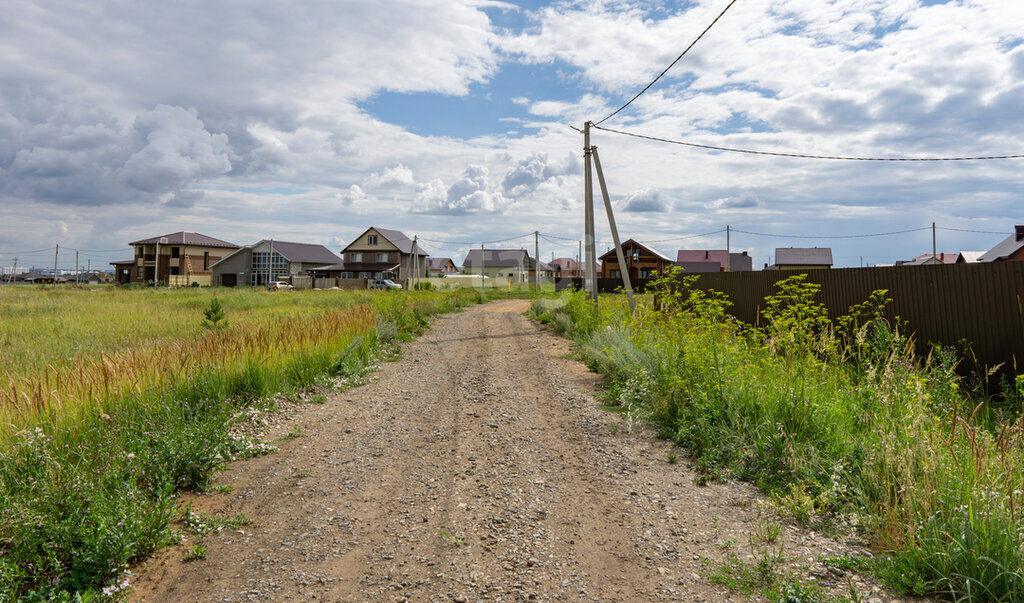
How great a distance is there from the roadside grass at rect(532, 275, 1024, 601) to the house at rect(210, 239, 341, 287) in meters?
64.7

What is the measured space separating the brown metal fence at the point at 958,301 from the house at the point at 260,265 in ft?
210

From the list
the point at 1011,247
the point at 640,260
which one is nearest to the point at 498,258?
the point at 640,260

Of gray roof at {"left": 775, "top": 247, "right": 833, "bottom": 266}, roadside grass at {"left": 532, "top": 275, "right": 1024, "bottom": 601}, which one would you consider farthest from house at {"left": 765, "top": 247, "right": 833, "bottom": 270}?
roadside grass at {"left": 532, "top": 275, "right": 1024, "bottom": 601}

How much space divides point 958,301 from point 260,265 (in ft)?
233

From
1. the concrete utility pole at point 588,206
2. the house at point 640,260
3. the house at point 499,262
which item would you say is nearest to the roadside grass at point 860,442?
the concrete utility pole at point 588,206

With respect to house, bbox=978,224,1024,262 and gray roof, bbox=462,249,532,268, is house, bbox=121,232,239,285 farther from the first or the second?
house, bbox=978,224,1024,262

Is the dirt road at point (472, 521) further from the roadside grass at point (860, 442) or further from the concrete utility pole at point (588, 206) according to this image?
the concrete utility pole at point (588, 206)

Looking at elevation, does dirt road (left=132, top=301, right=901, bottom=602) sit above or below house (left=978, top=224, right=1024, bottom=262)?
below

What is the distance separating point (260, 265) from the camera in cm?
6725

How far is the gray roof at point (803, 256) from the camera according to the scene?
68.1m

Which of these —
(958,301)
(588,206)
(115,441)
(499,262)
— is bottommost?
(115,441)

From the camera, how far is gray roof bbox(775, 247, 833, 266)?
68.1 meters

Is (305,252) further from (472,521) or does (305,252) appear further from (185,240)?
(472,521)

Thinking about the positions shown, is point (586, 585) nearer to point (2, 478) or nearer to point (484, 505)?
point (484, 505)
